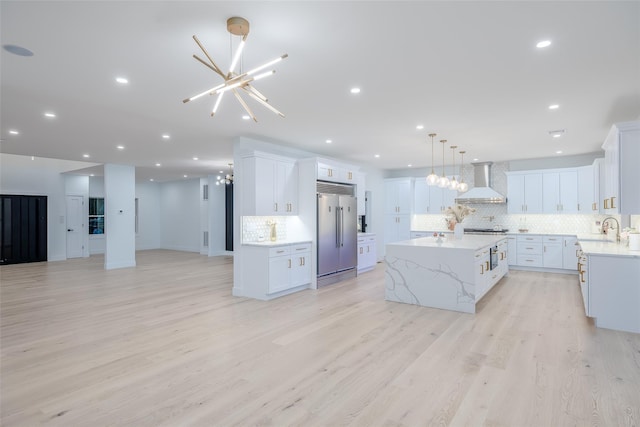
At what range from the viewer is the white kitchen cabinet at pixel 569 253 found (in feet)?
24.8

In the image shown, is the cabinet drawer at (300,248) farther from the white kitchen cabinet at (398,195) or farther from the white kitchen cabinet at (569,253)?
the white kitchen cabinet at (569,253)

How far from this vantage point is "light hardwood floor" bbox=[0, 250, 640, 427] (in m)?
2.38

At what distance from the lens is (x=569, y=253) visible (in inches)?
299

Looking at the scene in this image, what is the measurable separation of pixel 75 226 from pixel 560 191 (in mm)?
14171

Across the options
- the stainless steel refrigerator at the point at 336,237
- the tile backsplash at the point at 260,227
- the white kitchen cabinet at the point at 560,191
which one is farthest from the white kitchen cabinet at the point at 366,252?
the white kitchen cabinet at the point at 560,191

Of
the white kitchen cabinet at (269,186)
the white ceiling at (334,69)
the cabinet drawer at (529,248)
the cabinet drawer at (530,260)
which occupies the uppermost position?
the white ceiling at (334,69)

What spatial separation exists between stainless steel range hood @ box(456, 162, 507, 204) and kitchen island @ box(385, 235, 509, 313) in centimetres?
344

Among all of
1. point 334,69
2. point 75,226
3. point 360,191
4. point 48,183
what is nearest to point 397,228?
point 360,191

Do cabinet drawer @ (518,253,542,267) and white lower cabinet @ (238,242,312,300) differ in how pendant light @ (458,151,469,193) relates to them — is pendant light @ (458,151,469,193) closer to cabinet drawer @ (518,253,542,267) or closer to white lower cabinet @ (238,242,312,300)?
cabinet drawer @ (518,253,542,267)

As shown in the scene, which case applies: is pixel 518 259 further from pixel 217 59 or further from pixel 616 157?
pixel 217 59

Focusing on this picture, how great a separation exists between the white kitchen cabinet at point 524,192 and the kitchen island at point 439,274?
3.58 m

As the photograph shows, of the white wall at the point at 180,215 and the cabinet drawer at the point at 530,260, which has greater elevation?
the white wall at the point at 180,215

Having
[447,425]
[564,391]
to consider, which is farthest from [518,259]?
[447,425]

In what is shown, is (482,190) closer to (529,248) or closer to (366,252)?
(529,248)
